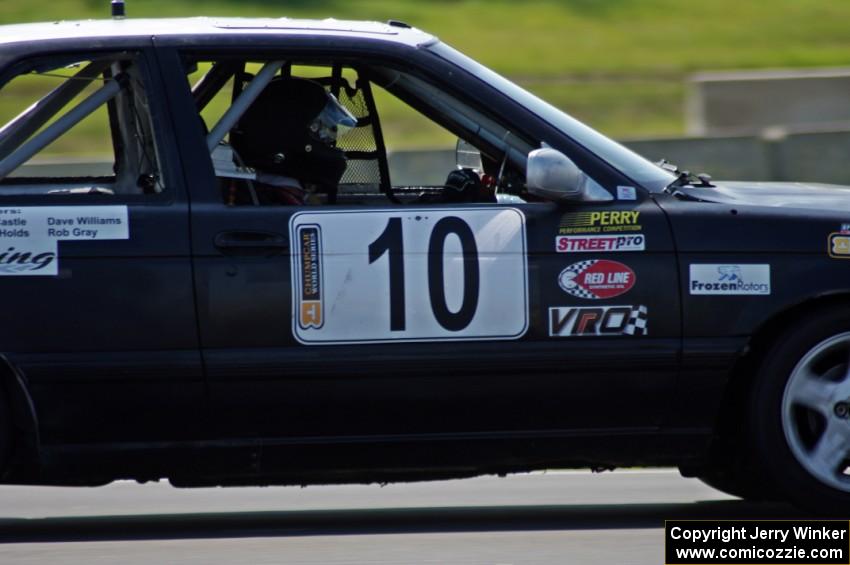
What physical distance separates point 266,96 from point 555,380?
1.50m

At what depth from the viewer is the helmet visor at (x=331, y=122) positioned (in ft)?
17.3

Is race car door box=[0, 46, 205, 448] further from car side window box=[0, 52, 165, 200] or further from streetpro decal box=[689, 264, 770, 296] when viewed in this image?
streetpro decal box=[689, 264, 770, 296]

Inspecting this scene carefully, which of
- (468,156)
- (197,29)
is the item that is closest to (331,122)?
(468,156)

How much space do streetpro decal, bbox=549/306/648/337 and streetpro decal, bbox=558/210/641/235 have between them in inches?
10.1

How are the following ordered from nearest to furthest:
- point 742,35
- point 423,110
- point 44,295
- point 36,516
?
point 44,295
point 423,110
point 36,516
point 742,35

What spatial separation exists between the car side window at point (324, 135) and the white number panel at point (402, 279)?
0.34m

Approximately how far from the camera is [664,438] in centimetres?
479

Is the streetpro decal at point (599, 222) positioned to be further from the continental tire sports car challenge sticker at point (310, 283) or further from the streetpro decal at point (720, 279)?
the continental tire sports car challenge sticker at point (310, 283)

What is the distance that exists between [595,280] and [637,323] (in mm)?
198

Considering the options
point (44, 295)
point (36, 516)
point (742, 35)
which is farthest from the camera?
point (742, 35)

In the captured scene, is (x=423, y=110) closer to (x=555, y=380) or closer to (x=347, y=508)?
(x=555, y=380)

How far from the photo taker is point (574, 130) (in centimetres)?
496

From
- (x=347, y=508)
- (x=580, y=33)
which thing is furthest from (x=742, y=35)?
(x=347, y=508)

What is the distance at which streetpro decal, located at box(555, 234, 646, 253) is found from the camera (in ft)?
15.4
